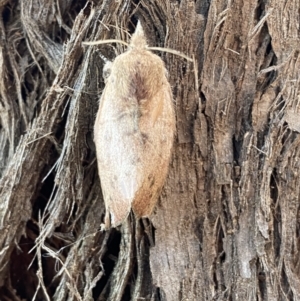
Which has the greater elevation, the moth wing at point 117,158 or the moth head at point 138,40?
the moth head at point 138,40

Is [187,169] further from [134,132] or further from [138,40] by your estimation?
[138,40]

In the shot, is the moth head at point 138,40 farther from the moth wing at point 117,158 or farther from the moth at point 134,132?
the moth wing at point 117,158

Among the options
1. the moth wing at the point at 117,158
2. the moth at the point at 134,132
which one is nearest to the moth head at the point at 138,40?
the moth at the point at 134,132

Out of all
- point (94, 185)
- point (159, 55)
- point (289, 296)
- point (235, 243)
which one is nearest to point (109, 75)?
point (159, 55)

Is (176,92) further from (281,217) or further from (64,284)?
(64,284)

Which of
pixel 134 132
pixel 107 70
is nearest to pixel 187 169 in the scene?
pixel 134 132

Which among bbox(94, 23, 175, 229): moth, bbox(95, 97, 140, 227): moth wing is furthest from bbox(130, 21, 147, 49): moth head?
bbox(95, 97, 140, 227): moth wing

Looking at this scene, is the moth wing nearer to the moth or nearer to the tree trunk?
the moth
